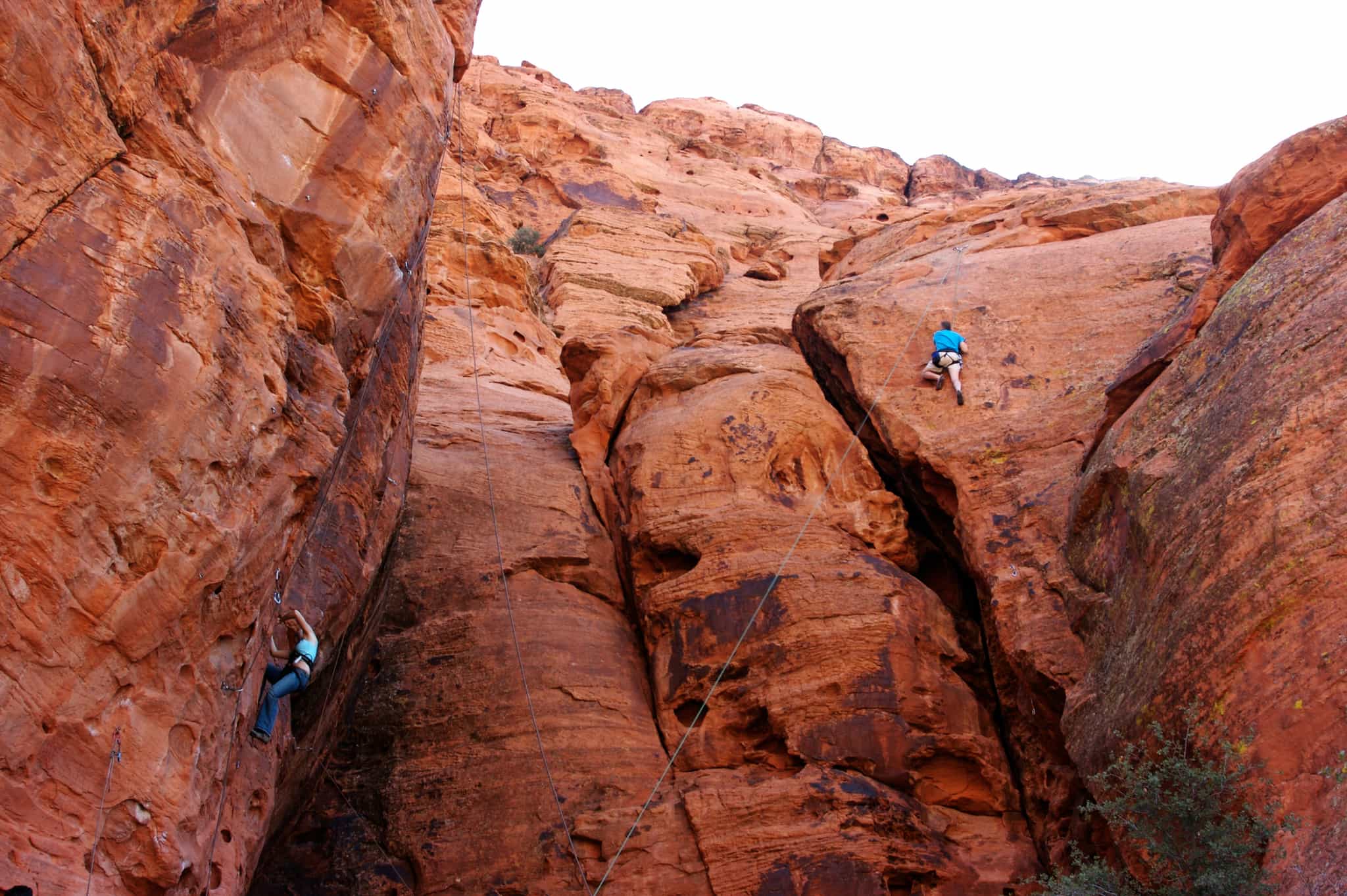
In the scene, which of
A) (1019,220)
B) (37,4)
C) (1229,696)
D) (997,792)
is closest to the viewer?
(37,4)

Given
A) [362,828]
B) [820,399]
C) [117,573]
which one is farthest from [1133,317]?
[117,573]

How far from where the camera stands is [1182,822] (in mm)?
8125

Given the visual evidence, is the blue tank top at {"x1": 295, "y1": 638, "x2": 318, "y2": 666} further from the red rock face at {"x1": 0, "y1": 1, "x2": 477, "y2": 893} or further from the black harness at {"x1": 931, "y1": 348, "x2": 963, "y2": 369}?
the black harness at {"x1": 931, "y1": 348, "x2": 963, "y2": 369}

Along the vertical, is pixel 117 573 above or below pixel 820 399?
below

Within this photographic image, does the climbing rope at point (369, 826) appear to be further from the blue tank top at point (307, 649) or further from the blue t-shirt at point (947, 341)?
the blue t-shirt at point (947, 341)

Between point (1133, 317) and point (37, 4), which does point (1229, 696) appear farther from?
point (37, 4)

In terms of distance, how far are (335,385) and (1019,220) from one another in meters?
15.5

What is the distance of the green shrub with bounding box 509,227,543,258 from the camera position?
32750 millimetres

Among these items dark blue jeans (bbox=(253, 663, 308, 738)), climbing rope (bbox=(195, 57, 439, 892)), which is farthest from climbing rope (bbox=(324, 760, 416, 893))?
dark blue jeans (bbox=(253, 663, 308, 738))

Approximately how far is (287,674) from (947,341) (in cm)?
966

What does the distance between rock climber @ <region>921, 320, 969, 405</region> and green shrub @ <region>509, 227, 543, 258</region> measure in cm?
1932

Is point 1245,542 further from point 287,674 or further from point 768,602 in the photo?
point 287,674

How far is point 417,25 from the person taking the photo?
12312 mm

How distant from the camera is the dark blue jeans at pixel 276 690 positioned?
9.90 metres
